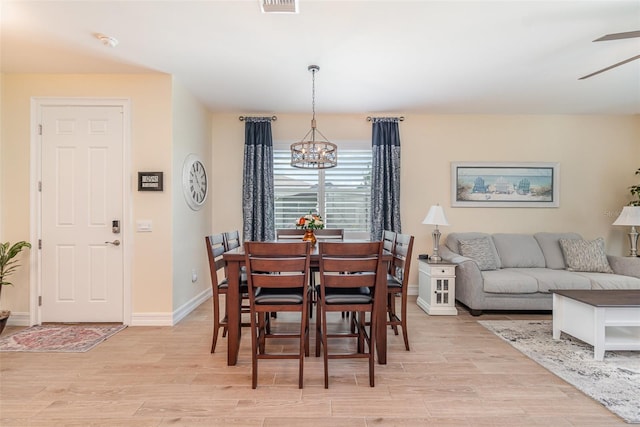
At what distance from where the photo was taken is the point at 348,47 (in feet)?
9.16

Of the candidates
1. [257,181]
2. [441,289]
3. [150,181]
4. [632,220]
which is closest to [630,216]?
[632,220]

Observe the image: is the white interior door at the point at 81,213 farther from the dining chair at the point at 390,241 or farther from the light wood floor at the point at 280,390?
the dining chair at the point at 390,241

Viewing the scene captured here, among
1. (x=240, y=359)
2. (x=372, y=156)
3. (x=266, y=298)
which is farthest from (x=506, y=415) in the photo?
(x=372, y=156)

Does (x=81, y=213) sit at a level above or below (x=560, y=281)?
above

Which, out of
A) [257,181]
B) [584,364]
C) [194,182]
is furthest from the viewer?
[257,181]

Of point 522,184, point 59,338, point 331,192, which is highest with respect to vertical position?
point 522,184

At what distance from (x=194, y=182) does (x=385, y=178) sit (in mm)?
2705

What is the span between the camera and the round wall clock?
3752 millimetres

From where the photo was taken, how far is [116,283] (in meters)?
3.40

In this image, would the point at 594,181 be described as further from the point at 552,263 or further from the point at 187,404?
the point at 187,404

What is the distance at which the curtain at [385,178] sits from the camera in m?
4.59

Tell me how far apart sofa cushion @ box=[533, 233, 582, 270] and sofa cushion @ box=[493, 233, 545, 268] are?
76 millimetres

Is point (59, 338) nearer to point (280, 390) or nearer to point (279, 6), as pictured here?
point (280, 390)

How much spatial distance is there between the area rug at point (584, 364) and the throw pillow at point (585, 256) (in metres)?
1.24
